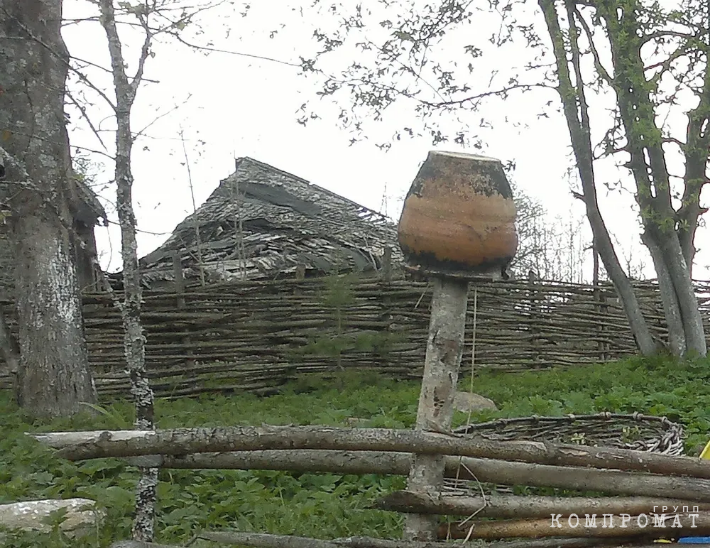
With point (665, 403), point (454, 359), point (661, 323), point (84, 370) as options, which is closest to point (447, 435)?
point (454, 359)

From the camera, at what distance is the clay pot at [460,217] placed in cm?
212

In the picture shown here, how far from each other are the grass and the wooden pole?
57cm

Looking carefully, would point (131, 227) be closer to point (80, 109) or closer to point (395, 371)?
point (80, 109)

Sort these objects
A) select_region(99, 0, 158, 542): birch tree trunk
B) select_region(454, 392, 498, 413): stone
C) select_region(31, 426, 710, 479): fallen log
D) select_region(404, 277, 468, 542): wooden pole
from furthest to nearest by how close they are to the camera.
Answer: select_region(454, 392, 498, 413): stone, select_region(99, 0, 158, 542): birch tree trunk, select_region(404, 277, 468, 542): wooden pole, select_region(31, 426, 710, 479): fallen log

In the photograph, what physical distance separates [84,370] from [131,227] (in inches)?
135

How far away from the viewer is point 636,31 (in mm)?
6969

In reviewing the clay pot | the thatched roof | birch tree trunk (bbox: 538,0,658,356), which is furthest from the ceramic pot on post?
the thatched roof

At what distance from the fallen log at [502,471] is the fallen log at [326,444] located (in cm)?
6

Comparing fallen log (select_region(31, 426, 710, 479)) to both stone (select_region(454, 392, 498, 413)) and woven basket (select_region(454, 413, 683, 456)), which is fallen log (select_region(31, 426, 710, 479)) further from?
stone (select_region(454, 392, 498, 413))

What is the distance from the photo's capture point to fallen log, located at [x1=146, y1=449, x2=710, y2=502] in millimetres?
2182

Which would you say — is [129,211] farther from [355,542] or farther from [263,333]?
[263,333]

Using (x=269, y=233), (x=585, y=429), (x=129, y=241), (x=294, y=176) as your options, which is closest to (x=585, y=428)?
(x=585, y=429)

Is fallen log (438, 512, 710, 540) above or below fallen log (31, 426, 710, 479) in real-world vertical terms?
below

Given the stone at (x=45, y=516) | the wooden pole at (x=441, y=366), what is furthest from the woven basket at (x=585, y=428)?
the stone at (x=45, y=516)
